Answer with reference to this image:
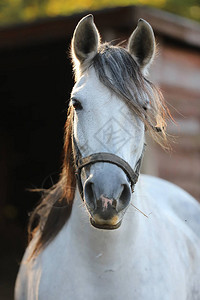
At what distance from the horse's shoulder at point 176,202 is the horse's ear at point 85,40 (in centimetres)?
100

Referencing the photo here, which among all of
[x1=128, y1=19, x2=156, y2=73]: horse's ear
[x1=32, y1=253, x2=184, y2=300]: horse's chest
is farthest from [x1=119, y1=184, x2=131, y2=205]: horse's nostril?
[x1=128, y1=19, x2=156, y2=73]: horse's ear

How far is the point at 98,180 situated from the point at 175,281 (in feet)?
2.54

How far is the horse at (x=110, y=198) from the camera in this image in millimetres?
1712

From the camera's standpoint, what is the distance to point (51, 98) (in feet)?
27.7

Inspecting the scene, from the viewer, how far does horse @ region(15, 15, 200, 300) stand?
5.62 ft

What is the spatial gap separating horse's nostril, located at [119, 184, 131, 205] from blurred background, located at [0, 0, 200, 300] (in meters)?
0.47

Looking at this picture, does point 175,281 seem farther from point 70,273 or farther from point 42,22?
point 42,22

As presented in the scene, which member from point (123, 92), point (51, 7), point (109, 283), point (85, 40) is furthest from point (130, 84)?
point (51, 7)

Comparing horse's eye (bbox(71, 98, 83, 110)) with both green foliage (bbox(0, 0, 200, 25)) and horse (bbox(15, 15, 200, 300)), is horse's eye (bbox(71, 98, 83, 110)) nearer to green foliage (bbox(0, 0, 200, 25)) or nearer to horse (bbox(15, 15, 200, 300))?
horse (bbox(15, 15, 200, 300))

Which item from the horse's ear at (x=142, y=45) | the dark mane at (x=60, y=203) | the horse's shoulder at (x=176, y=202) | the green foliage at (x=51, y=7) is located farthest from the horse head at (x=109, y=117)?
the green foliage at (x=51, y=7)

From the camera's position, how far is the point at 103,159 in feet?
5.56

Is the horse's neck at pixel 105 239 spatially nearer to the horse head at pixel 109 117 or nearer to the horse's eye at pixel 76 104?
the horse head at pixel 109 117

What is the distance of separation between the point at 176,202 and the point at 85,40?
1393 millimetres

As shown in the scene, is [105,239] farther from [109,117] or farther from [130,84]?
[130,84]
